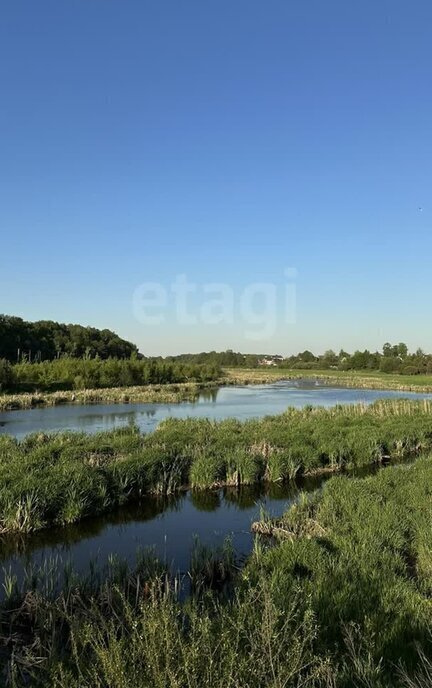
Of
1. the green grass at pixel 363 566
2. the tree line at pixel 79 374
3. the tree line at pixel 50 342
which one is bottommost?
the green grass at pixel 363 566

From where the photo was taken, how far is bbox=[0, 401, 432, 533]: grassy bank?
11945 mm

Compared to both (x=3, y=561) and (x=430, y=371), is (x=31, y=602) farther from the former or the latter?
(x=430, y=371)

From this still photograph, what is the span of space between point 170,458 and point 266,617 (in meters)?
12.3

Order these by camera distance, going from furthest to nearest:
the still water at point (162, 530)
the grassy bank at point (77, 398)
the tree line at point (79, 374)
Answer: the tree line at point (79, 374) < the grassy bank at point (77, 398) < the still water at point (162, 530)

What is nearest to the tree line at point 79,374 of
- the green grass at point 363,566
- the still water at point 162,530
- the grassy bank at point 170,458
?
the grassy bank at point 170,458

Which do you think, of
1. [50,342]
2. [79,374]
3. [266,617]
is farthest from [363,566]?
[50,342]

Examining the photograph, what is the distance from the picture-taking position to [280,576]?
273 inches

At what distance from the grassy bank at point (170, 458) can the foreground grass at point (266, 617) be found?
4.42 m

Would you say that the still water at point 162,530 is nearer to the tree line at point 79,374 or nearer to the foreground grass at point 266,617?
the foreground grass at point 266,617

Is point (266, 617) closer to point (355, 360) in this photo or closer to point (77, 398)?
point (77, 398)

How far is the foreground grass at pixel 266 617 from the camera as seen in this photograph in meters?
3.72

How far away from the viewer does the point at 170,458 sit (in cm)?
1611

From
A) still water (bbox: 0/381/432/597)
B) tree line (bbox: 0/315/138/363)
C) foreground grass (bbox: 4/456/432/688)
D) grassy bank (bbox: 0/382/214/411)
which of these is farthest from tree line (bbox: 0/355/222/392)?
foreground grass (bbox: 4/456/432/688)

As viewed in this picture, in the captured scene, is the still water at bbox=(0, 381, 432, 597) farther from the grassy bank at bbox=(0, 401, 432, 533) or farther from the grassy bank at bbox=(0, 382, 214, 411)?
the grassy bank at bbox=(0, 382, 214, 411)
